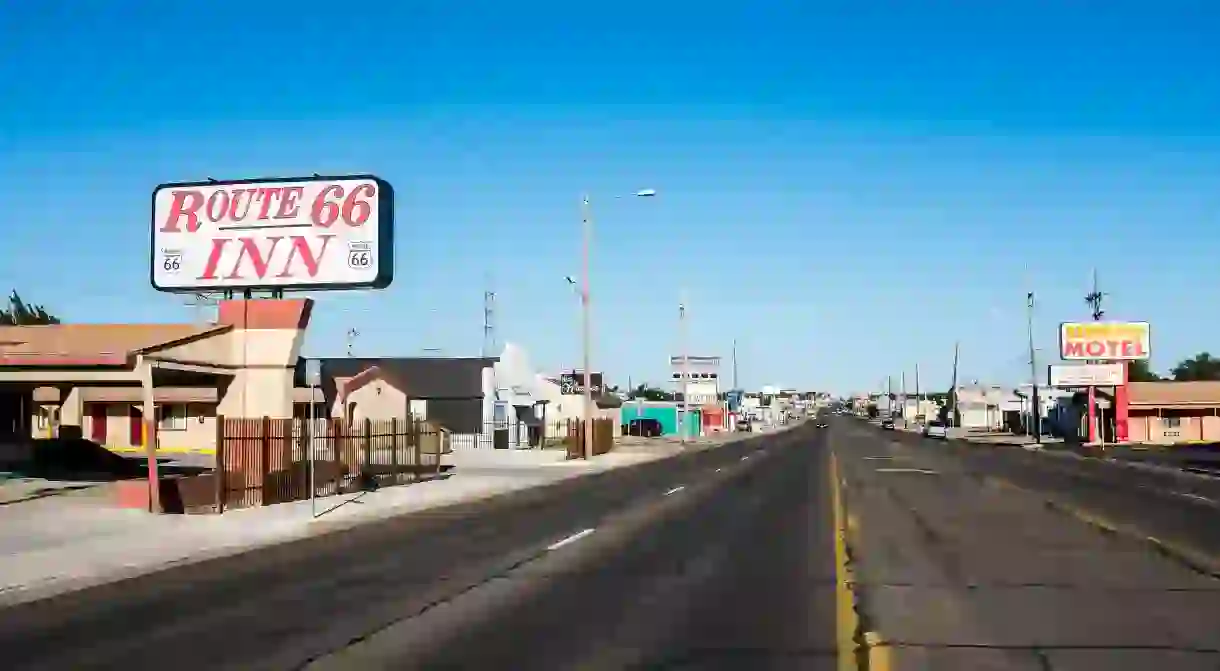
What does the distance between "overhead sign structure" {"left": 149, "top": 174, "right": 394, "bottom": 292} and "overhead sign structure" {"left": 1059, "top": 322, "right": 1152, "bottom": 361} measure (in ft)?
249

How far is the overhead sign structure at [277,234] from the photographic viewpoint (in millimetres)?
35656

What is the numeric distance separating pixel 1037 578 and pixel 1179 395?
85076 mm

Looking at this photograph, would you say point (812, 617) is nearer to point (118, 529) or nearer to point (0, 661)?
point (0, 661)

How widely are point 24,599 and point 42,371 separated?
15.9 m

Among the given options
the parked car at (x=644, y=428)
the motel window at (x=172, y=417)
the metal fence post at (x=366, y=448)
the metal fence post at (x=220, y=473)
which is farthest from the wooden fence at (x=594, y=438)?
A: the parked car at (x=644, y=428)

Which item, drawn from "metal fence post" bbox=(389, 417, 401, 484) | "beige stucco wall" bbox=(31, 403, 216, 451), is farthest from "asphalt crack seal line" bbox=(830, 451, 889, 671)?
"beige stucco wall" bbox=(31, 403, 216, 451)

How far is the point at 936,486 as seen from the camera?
37.2 m

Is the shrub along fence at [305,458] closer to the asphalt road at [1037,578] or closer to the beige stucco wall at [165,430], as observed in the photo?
the asphalt road at [1037,578]

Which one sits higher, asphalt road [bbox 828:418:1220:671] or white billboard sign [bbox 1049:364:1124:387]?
white billboard sign [bbox 1049:364:1124:387]

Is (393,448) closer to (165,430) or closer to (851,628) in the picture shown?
(851,628)

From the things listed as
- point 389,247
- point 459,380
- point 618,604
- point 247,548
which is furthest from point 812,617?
point 459,380

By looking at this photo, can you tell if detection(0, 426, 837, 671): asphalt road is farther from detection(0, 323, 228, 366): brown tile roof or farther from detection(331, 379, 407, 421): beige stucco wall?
detection(331, 379, 407, 421): beige stucco wall

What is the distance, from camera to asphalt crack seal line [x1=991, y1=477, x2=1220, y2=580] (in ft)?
55.6

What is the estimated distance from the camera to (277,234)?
35.9 m
